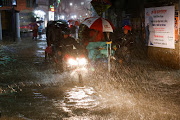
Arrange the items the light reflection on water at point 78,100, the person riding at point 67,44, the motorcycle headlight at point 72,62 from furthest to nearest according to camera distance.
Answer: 1. the person riding at point 67,44
2. the motorcycle headlight at point 72,62
3. the light reflection on water at point 78,100

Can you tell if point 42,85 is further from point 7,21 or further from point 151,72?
point 7,21

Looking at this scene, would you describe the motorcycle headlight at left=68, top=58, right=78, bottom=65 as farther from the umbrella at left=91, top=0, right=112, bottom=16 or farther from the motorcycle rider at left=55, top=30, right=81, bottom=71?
the umbrella at left=91, top=0, right=112, bottom=16

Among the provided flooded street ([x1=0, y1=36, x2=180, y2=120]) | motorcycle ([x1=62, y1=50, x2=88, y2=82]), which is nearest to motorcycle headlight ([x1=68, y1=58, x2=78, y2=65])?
motorcycle ([x1=62, y1=50, x2=88, y2=82])

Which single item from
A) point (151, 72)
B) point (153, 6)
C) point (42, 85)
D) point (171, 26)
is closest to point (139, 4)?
point (153, 6)

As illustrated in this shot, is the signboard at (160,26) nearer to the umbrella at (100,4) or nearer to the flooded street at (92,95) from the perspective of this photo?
the flooded street at (92,95)

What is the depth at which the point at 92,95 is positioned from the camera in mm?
7098

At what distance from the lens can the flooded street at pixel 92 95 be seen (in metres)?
5.52

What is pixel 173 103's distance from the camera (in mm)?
6328

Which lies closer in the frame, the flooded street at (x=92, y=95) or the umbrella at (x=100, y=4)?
the flooded street at (x=92, y=95)

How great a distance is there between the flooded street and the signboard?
1.42 m

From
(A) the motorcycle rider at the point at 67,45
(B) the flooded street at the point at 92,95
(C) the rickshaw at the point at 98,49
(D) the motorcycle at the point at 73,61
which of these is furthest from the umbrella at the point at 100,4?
(B) the flooded street at the point at 92,95

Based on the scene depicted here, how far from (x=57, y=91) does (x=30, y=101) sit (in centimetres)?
116

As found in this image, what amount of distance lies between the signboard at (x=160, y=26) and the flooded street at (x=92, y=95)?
4.67 feet

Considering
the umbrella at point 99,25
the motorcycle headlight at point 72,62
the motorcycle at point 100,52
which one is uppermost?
the umbrella at point 99,25
